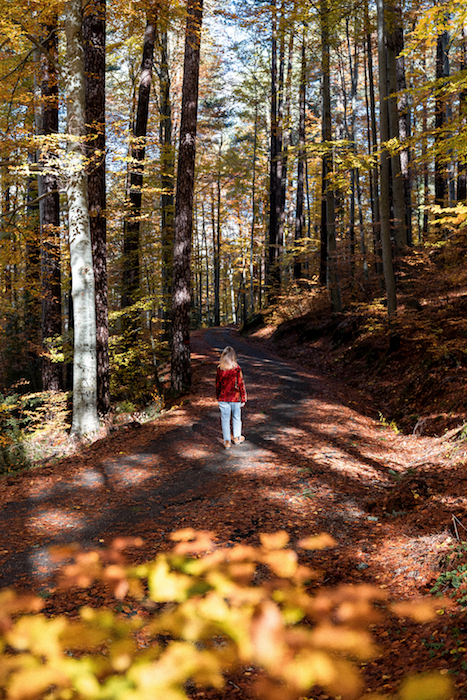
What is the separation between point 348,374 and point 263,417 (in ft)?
17.0

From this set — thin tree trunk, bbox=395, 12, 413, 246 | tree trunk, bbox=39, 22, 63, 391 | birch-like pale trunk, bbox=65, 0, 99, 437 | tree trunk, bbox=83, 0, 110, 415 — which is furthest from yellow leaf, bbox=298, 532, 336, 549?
thin tree trunk, bbox=395, 12, 413, 246

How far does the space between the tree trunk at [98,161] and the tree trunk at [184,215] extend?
69.1 inches

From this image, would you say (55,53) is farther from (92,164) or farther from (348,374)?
(348,374)

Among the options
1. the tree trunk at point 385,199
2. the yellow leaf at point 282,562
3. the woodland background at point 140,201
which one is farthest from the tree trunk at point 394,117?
the yellow leaf at point 282,562

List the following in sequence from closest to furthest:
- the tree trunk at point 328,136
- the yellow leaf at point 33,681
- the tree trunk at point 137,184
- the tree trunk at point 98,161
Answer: the yellow leaf at point 33,681, the tree trunk at point 98,161, the tree trunk at point 137,184, the tree trunk at point 328,136

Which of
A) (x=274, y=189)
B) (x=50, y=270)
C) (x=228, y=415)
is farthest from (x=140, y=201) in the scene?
(x=274, y=189)

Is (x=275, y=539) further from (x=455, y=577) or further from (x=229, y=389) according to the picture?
(x=229, y=389)

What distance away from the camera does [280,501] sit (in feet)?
17.7

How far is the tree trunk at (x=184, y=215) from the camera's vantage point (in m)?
10.2

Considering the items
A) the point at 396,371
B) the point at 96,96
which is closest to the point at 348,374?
the point at 396,371

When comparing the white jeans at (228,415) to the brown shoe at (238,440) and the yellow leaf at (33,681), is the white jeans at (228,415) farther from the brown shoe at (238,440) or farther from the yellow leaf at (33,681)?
the yellow leaf at (33,681)

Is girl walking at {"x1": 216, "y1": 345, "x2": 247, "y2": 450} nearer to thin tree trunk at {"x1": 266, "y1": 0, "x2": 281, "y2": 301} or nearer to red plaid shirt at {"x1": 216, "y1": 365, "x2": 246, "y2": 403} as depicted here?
red plaid shirt at {"x1": 216, "y1": 365, "x2": 246, "y2": 403}

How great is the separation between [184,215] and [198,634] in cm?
906

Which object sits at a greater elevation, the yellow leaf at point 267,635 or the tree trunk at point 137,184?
the tree trunk at point 137,184
